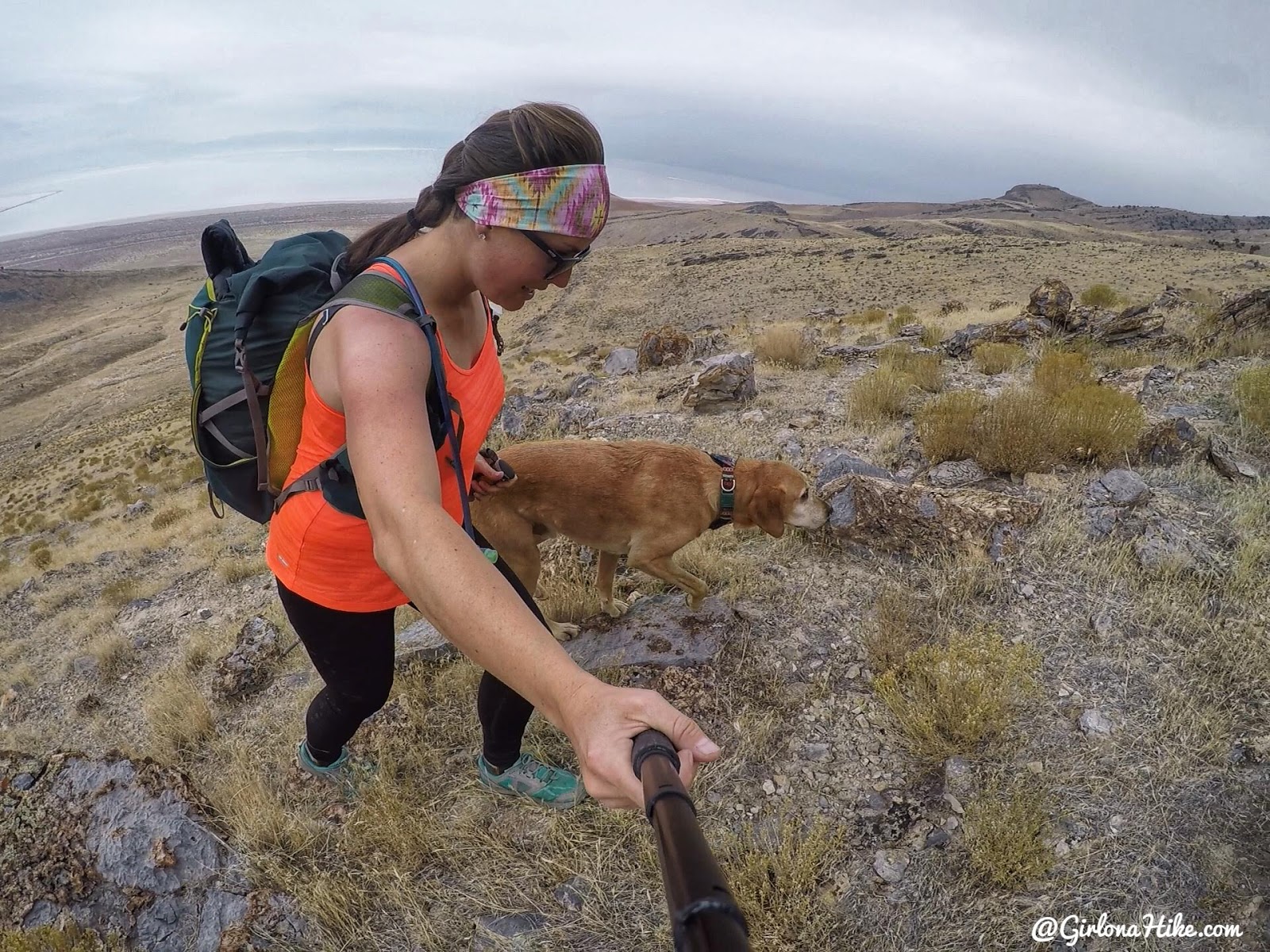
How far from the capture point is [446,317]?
1.74 meters

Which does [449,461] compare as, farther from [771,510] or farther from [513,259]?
[771,510]

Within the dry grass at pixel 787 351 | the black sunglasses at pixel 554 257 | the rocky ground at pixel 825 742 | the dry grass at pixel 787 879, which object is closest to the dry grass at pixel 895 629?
the rocky ground at pixel 825 742

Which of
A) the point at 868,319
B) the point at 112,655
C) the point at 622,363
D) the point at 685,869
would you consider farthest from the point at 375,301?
the point at 868,319

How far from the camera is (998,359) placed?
862cm

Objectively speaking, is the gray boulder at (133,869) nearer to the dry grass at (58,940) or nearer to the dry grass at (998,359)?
the dry grass at (58,940)

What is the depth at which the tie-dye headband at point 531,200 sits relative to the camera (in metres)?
1.61

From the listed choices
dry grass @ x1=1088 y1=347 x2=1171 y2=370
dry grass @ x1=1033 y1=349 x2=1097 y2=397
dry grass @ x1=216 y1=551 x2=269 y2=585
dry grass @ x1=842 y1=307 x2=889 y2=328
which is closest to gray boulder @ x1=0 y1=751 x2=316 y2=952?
dry grass @ x1=216 y1=551 x2=269 y2=585

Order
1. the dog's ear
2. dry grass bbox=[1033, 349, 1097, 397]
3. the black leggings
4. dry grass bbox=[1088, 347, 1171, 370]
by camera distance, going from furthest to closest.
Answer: dry grass bbox=[1088, 347, 1171, 370]
dry grass bbox=[1033, 349, 1097, 397]
the dog's ear
the black leggings

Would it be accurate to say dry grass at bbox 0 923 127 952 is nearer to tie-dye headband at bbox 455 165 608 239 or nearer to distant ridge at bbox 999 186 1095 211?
tie-dye headband at bbox 455 165 608 239

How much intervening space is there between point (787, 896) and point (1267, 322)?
10645 mm

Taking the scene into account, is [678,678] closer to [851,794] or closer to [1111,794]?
[851,794]

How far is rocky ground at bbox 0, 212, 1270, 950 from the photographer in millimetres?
2375

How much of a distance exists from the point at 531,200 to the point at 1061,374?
7.05 m

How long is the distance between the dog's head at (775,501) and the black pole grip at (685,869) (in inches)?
135
